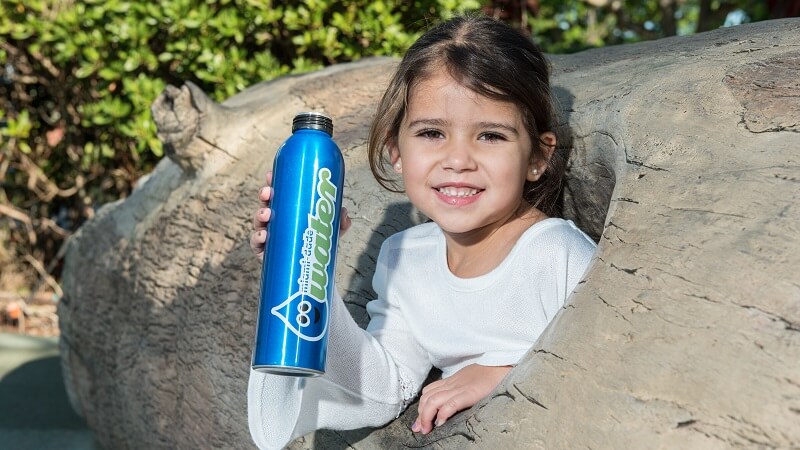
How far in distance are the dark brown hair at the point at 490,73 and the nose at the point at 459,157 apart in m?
0.11

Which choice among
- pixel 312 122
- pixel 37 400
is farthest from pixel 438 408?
pixel 37 400

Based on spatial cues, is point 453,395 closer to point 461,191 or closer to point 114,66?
point 461,191

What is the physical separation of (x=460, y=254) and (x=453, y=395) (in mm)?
373

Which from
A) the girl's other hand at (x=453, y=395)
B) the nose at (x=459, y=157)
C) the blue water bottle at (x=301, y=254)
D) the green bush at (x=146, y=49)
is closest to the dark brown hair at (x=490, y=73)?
the nose at (x=459, y=157)

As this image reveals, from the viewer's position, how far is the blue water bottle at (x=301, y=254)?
1.70 meters

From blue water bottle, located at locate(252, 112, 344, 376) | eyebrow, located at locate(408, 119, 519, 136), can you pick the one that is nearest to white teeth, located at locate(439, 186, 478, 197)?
eyebrow, located at locate(408, 119, 519, 136)

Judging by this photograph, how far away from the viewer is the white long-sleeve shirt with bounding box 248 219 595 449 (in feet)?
6.39

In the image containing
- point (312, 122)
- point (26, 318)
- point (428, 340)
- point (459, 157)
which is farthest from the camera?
point (26, 318)

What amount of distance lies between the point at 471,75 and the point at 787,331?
86 centimetres

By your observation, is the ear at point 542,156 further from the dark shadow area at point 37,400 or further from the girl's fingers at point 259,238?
the dark shadow area at point 37,400

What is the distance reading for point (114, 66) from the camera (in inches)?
181

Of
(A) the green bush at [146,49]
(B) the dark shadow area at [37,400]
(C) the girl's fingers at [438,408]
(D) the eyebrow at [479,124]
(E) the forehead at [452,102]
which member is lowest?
(B) the dark shadow area at [37,400]

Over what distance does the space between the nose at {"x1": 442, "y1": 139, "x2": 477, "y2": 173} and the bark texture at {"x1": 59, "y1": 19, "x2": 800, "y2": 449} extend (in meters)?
0.30

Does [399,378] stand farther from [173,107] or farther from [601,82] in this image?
[173,107]
